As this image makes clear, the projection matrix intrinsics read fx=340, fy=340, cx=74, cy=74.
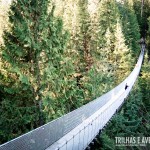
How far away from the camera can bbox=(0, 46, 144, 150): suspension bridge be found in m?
9.84

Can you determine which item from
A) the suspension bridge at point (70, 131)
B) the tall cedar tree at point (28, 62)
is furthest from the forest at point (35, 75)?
the suspension bridge at point (70, 131)

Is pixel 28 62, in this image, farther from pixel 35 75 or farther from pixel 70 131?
pixel 70 131

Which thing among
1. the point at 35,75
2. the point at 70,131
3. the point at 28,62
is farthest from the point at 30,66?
the point at 70,131

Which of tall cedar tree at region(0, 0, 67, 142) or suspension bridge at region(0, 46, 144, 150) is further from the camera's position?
tall cedar tree at region(0, 0, 67, 142)

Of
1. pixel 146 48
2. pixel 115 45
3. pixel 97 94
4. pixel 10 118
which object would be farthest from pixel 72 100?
pixel 146 48

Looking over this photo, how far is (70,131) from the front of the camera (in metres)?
13.5

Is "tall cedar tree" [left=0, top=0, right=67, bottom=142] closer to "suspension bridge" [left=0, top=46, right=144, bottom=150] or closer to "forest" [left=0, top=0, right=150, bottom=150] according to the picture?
"forest" [left=0, top=0, right=150, bottom=150]

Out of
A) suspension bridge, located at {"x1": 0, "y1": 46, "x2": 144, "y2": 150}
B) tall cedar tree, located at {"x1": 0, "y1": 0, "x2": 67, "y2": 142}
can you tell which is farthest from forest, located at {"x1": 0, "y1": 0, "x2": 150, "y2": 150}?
suspension bridge, located at {"x1": 0, "y1": 46, "x2": 144, "y2": 150}

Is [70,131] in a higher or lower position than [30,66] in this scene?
lower

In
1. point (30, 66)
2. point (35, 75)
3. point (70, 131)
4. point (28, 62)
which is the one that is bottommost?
point (70, 131)

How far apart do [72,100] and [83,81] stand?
544 cm

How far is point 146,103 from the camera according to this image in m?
32.5

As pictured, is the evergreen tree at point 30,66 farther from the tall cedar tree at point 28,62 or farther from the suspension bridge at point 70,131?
the suspension bridge at point 70,131

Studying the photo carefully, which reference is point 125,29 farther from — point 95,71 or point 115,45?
point 95,71
